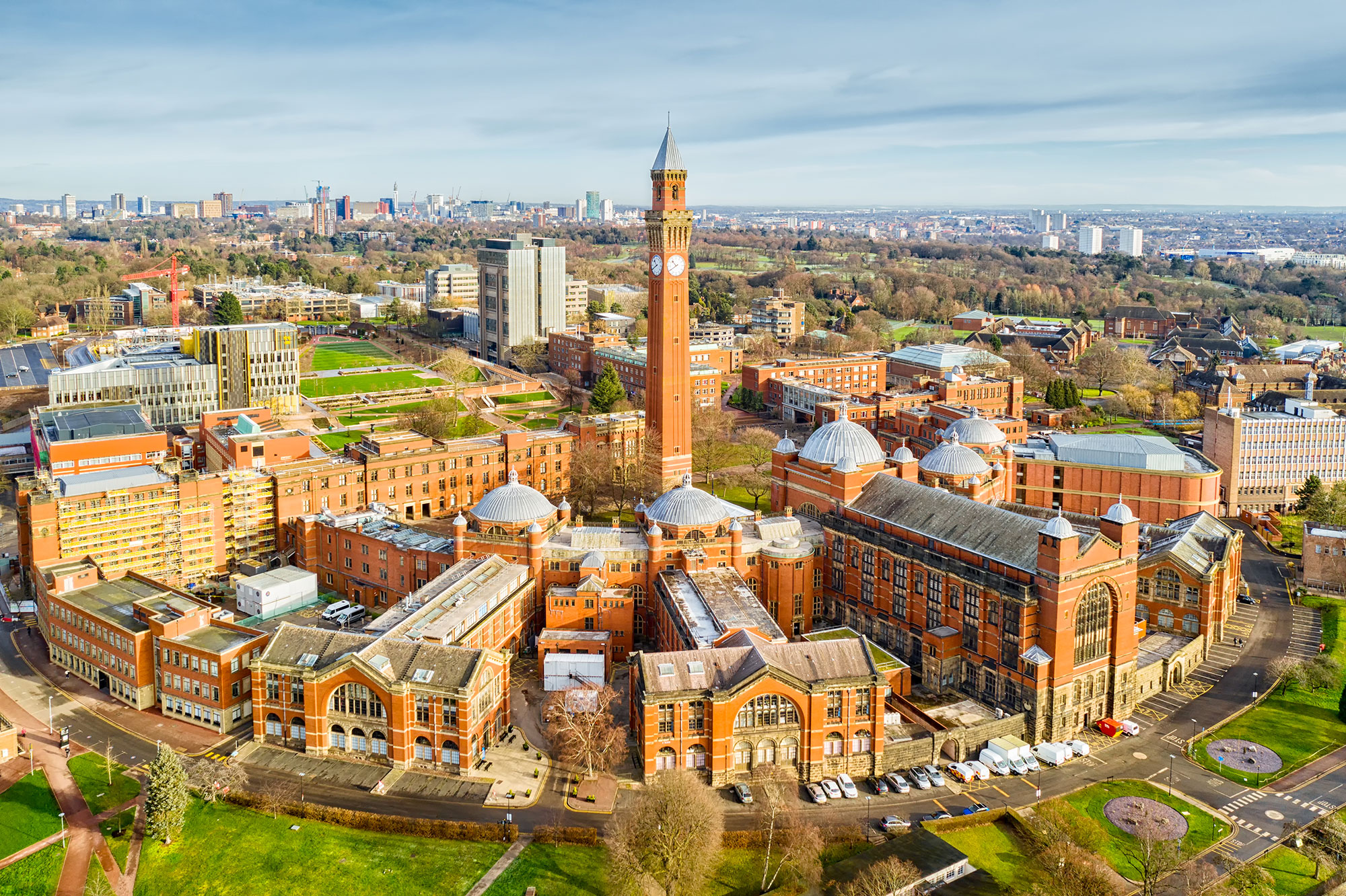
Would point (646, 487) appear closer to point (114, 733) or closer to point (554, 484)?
point (554, 484)

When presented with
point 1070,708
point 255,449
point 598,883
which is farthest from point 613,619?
point 255,449

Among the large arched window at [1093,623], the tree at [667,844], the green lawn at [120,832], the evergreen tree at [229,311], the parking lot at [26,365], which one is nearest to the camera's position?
the tree at [667,844]

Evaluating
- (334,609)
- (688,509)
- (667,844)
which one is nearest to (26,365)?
(334,609)

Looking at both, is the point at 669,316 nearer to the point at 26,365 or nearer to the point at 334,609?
the point at 334,609

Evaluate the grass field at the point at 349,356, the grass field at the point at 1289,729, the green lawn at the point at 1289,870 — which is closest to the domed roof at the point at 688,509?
the grass field at the point at 1289,729

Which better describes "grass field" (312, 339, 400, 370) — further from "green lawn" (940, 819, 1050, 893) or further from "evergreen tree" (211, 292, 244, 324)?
"green lawn" (940, 819, 1050, 893)

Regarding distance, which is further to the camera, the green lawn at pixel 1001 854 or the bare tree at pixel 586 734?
the bare tree at pixel 586 734

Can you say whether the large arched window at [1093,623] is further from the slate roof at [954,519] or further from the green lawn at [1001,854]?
the green lawn at [1001,854]
